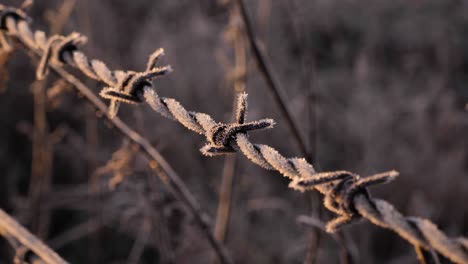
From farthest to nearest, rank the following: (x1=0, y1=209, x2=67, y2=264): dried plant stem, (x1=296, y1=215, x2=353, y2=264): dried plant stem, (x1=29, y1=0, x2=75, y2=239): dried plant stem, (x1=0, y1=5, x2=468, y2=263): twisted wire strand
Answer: (x1=29, y1=0, x2=75, y2=239): dried plant stem < (x1=296, y1=215, x2=353, y2=264): dried plant stem < (x1=0, y1=209, x2=67, y2=264): dried plant stem < (x1=0, y1=5, x2=468, y2=263): twisted wire strand

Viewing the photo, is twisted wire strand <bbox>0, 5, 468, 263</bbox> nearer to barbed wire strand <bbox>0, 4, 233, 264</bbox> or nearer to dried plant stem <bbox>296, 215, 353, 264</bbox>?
barbed wire strand <bbox>0, 4, 233, 264</bbox>

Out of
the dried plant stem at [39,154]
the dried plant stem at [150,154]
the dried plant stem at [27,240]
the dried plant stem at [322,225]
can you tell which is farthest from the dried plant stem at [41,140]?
the dried plant stem at [322,225]

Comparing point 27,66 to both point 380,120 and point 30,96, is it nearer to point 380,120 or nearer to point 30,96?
point 30,96

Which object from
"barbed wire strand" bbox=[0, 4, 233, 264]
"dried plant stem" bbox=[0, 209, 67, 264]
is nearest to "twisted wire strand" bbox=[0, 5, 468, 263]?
"barbed wire strand" bbox=[0, 4, 233, 264]

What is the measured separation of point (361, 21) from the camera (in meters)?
5.12

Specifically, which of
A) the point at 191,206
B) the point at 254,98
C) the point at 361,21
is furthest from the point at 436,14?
the point at 191,206

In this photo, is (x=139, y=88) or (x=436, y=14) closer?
(x=139, y=88)

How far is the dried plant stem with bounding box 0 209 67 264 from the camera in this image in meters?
0.60

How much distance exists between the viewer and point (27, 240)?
2.10 ft

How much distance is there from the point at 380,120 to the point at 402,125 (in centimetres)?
22

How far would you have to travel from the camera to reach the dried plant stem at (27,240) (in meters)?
0.60

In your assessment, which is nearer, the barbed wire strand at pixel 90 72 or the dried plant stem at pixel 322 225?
the barbed wire strand at pixel 90 72

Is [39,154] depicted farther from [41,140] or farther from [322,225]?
[322,225]

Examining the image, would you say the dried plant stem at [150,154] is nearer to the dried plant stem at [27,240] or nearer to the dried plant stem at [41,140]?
the dried plant stem at [27,240]
